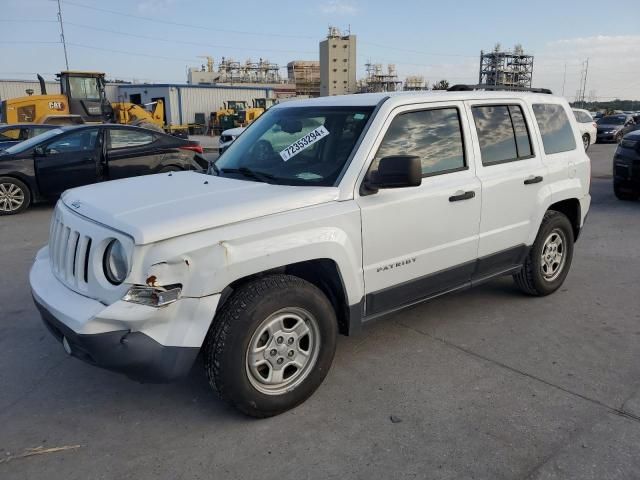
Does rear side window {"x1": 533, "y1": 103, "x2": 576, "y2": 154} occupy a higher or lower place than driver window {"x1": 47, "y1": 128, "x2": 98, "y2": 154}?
higher

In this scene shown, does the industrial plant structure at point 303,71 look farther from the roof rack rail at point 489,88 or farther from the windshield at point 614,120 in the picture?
the roof rack rail at point 489,88

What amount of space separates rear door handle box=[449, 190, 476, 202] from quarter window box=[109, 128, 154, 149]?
303 inches

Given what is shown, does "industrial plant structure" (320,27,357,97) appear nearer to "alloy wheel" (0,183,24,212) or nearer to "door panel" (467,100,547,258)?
"alloy wheel" (0,183,24,212)

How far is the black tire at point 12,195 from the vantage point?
30.0ft

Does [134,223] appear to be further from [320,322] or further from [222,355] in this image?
[320,322]

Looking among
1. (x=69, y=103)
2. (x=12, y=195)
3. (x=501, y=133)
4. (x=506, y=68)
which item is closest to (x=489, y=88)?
(x=501, y=133)

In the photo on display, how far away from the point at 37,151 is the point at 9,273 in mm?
4027

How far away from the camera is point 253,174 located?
370 cm

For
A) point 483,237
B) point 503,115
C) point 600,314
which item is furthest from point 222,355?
point 600,314

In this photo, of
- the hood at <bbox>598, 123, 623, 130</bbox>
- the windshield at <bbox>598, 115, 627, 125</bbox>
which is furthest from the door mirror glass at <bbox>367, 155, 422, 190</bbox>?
the windshield at <bbox>598, 115, 627, 125</bbox>

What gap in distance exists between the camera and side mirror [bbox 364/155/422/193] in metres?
3.14

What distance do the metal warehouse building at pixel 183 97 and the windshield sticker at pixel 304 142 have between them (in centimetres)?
4173

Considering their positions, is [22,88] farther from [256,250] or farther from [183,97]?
[256,250]

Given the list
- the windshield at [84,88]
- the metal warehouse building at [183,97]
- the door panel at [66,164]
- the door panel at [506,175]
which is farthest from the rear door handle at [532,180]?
the metal warehouse building at [183,97]
